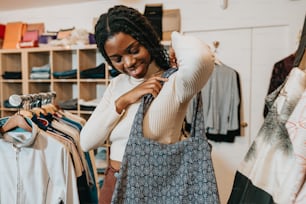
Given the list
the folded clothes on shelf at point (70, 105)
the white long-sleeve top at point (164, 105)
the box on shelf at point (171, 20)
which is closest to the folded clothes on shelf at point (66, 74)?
the folded clothes on shelf at point (70, 105)

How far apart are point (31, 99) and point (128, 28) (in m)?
0.96

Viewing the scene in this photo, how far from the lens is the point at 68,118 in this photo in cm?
176

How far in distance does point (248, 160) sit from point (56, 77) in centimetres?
270

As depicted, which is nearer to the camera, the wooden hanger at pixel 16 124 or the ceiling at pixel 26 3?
the wooden hanger at pixel 16 124

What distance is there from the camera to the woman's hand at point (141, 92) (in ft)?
2.71

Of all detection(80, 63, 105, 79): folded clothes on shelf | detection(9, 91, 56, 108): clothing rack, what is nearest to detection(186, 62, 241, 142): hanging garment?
detection(80, 63, 105, 79): folded clothes on shelf

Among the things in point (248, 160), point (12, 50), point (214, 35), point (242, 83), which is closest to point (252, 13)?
point (214, 35)

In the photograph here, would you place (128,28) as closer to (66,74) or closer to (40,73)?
(66,74)

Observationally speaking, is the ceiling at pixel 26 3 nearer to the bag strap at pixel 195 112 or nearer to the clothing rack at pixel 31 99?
the clothing rack at pixel 31 99

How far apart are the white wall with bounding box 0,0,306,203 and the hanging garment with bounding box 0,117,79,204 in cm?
195

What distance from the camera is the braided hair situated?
2.89ft

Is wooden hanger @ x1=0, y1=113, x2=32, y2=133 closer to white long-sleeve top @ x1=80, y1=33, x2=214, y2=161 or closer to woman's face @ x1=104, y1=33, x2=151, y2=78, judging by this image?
white long-sleeve top @ x1=80, y1=33, x2=214, y2=161

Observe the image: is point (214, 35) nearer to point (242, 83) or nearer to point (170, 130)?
point (242, 83)

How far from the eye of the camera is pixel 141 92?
0.85 metres
